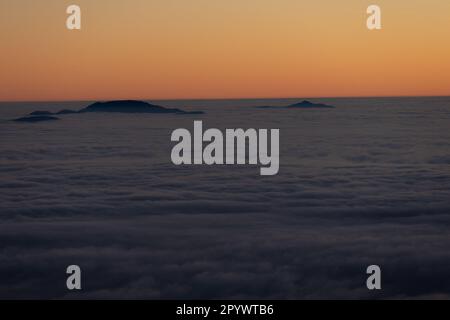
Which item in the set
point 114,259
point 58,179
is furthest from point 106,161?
point 114,259

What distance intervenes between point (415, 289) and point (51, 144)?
21.5 metres

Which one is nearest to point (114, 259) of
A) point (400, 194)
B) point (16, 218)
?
point (16, 218)

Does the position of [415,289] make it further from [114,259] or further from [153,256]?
[114,259]

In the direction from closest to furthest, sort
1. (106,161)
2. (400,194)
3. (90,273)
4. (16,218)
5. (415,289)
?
(415,289) < (90,273) < (16,218) < (400,194) < (106,161)

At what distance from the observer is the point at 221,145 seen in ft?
80.0

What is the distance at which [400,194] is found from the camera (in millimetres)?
11523

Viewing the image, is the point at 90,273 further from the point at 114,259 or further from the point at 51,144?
the point at 51,144

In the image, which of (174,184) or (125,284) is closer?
(125,284)

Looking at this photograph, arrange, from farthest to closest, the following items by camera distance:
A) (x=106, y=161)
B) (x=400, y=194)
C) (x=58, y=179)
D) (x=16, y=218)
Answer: (x=106, y=161) → (x=58, y=179) → (x=400, y=194) → (x=16, y=218)

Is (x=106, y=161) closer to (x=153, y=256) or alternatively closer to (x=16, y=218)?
(x=16, y=218)

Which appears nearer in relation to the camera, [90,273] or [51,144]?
[90,273]

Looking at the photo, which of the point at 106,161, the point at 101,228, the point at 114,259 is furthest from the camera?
the point at 106,161

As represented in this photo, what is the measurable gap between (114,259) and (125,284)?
0.90 meters

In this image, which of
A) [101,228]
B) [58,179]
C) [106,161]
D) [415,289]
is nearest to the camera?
[415,289]
